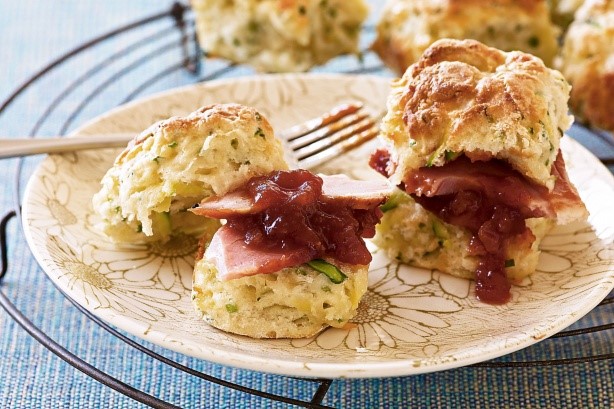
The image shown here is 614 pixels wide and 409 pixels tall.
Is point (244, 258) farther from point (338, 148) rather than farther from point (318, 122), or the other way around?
point (318, 122)

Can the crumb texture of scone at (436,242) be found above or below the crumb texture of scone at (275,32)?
below

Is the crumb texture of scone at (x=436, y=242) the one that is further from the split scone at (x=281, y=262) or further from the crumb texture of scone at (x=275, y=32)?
the crumb texture of scone at (x=275, y=32)

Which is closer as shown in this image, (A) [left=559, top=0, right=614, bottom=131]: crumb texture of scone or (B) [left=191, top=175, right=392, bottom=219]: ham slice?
(B) [left=191, top=175, right=392, bottom=219]: ham slice

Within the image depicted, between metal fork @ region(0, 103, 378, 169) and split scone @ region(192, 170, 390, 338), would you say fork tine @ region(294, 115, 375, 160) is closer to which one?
metal fork @ region(0, 103, 378, 169)

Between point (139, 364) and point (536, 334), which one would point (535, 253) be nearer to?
point (536, 334)

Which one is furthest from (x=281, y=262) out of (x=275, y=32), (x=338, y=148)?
(x=275, y=32)

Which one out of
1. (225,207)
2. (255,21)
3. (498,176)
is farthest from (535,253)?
(255,21)

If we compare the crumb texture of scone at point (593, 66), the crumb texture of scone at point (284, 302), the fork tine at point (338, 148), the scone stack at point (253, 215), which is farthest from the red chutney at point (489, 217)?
the crumb texture of scone at point (593, 66)

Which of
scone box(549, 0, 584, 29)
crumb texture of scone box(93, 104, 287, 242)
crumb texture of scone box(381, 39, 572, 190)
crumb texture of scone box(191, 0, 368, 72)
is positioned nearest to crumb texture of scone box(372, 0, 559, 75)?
crumb texture of scone box(191, 0, 368, 72)
